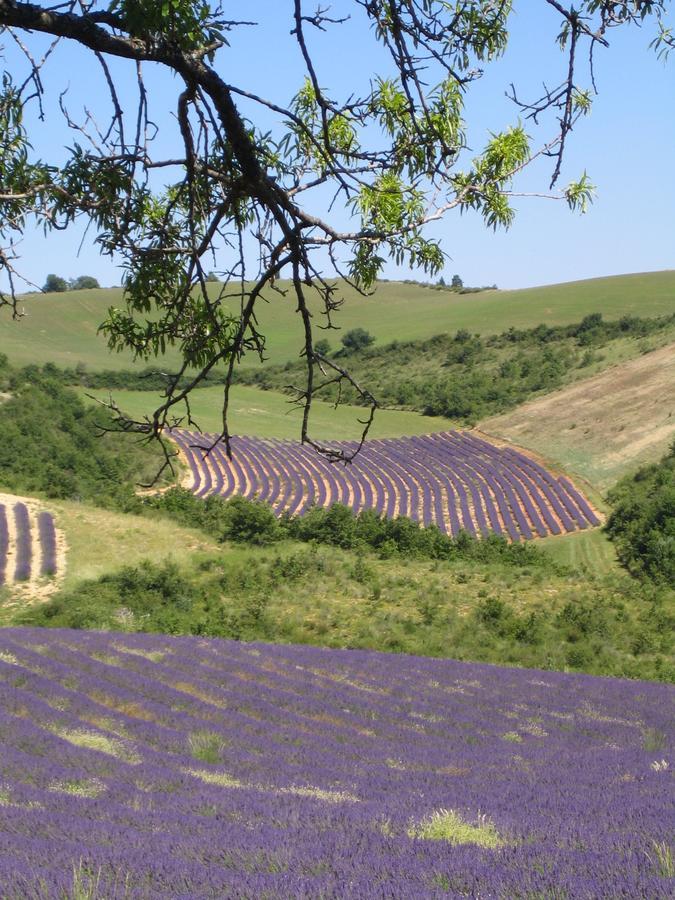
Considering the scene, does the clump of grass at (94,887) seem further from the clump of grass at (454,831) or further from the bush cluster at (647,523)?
the bush cluster at (647,523)

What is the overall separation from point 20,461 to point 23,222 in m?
41.4

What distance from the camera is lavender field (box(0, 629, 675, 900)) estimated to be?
4.82 m

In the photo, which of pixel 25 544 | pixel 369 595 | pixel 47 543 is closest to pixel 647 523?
pixel 369 595

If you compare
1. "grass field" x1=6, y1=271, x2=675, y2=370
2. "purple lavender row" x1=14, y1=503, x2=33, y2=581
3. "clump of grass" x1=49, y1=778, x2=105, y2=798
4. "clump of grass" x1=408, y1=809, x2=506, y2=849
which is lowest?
"purple lavender row" x1=14, y1=503, x2=33, y2=581

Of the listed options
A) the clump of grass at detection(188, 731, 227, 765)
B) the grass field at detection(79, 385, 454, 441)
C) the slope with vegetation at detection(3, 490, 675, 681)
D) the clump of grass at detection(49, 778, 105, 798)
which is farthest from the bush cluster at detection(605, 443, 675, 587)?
the clump of grass at detection(49, 778, 105, 798)

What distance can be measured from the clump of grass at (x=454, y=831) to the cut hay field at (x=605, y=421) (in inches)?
1518

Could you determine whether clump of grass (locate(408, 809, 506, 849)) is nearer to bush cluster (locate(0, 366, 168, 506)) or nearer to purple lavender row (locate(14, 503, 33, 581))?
purple lavender row (locate(14, 503, 33, 581))

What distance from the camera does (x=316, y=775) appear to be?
998 cm

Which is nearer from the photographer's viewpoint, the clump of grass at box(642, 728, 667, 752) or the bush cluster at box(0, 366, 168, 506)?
the clump of grass at box(642, 728, 667, 752)

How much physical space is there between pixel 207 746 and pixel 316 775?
1.73 meters

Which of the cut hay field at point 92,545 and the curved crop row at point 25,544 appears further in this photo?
the curved crop row at point 25,544

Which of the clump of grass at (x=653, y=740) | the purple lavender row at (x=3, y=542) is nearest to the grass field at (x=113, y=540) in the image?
the purple lavender row at (x=3, y=542)

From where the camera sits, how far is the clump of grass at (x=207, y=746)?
1081cm

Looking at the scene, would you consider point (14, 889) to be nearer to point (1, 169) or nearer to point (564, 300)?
point (1, 169)
